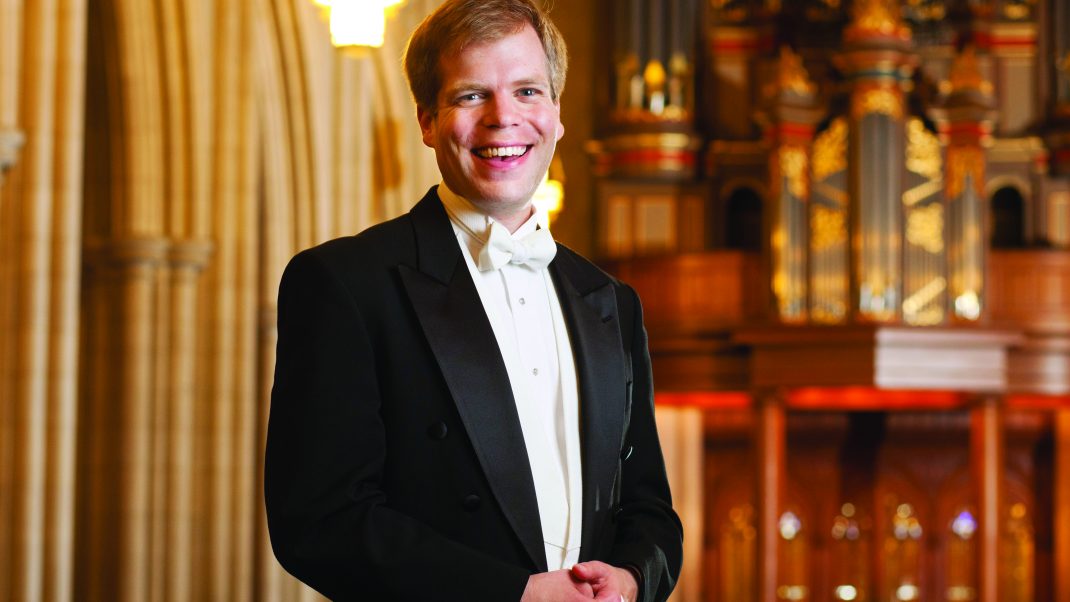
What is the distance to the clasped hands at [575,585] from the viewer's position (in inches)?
84.4

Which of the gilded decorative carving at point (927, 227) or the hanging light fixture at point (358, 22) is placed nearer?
the hanging light fixture at point (358, 22)

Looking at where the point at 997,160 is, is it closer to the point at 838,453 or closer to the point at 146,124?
the point at 838,453

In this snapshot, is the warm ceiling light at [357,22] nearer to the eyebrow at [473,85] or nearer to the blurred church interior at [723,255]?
the blurred church interior at [723,255]

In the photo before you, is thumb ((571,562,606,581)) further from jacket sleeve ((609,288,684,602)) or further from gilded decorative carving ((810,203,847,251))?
gilded decorative carving ((810,203,847,251))

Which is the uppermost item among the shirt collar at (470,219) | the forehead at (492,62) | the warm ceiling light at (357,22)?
the warm ceiling light at (357,22)

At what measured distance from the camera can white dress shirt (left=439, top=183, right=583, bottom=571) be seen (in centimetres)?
228

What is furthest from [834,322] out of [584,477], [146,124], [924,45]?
[584,477]

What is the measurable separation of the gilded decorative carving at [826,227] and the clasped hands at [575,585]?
1561 cm

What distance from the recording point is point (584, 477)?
232 cm

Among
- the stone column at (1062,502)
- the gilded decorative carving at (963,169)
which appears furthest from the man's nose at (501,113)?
the stone column at (1062,502)

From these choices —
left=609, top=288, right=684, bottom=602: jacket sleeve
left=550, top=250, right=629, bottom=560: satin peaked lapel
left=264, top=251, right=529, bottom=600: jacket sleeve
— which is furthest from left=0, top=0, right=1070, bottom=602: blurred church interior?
left=264, top=251, right=529, bottom=600: jacket sleeve

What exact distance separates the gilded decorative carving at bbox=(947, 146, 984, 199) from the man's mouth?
624 inches

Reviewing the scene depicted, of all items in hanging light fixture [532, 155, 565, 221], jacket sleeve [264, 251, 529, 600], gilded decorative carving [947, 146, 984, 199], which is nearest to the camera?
jacket sleeve [264, 251, 529, 600]

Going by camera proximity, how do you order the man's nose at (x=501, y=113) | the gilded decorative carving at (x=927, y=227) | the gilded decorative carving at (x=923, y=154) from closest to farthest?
the man's nose at (x=501, y=113), the gilded decorative carving at (x=927, y=227), the gilded decorative carving at (x=923, y=154)
